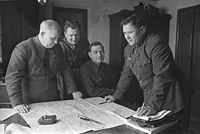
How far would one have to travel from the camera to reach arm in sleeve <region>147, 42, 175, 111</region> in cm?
85

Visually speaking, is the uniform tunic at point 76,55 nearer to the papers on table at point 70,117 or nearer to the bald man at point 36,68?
the bald man at point 36,68

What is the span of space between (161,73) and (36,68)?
567mm

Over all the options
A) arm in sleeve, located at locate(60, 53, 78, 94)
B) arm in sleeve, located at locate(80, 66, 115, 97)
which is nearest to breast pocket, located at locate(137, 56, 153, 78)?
arm in sleeve, located at locate(80, 66, 115, 97)

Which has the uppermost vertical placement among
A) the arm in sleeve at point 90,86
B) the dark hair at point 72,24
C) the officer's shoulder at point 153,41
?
the dark hair at point 72,24

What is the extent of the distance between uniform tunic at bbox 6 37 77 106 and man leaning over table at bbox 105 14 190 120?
306 millimetres

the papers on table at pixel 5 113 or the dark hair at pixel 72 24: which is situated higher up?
the dark hair at pixel 72 24

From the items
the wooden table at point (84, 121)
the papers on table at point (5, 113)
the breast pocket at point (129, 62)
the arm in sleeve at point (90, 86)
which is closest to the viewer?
the wooden table at point (84, 121)

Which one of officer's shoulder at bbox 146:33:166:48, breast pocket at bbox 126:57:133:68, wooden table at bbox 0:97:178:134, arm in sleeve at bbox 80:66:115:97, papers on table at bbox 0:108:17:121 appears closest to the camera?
wooden table at bbox 0:97:178:134

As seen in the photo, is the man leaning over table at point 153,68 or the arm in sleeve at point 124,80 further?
the arm in sleeve at point 124,80

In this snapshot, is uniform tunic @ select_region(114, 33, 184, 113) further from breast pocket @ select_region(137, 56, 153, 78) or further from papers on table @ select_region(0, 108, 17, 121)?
papers on table @ select_region(0, 108, 17, 121)

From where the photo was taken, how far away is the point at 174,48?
1199 millimetres

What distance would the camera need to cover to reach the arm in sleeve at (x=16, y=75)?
0.90 metres

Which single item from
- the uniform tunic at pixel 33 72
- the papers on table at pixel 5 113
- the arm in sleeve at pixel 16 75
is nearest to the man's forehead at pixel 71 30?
the uniform tunic at pixel 33 72

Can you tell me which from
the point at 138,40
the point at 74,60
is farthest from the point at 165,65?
the point at 74,60
